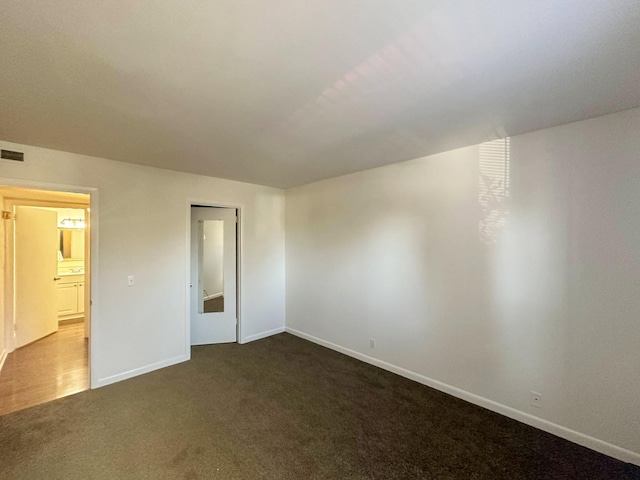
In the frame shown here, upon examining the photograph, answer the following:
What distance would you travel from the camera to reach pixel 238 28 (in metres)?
→ 1.25

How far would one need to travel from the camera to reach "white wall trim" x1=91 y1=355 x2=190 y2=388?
3.07 m

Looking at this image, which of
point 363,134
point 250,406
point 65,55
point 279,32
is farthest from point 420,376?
point 65,55

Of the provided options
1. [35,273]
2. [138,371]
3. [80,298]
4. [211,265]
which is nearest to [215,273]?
[211,265]

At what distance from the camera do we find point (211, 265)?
442cm

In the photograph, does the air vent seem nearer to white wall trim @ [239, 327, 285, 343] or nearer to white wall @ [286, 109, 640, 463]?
white wall trim @ [239, 327, 285, 343]

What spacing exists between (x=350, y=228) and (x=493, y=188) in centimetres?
184

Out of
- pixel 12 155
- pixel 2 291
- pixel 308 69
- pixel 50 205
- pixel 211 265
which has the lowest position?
pixel 2 291

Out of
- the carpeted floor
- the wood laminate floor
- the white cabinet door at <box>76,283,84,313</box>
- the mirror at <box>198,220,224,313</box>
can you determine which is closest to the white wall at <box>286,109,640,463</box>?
the carpeted floor

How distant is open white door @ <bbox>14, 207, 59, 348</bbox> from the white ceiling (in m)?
2.67

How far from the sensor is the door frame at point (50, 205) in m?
2.83

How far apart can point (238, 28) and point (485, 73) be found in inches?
54.8

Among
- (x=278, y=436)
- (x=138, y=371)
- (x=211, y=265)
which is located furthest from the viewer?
(x=211, y=265)

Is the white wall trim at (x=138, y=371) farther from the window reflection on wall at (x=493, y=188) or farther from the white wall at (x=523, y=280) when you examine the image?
the window reflection on wall at (x=493, y=188)

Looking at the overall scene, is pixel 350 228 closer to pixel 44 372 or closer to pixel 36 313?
pixel 44 372
